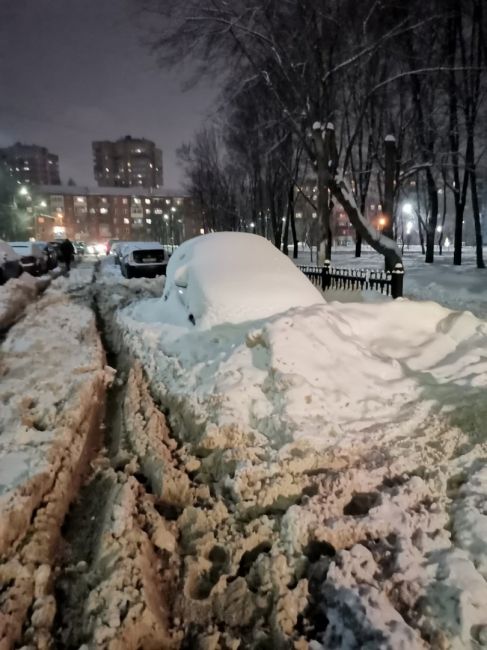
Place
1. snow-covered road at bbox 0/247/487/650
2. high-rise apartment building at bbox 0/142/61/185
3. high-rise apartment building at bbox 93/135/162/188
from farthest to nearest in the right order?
1. high-rise apartment building at bbox 93/135/162/188
2. high-rise apartment building at bbox 0/142/61/185
3. snow-covered road at bbox 0/247/487/650

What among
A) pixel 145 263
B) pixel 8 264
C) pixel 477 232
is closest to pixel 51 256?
pixel 8 264

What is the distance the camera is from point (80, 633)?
228 cm

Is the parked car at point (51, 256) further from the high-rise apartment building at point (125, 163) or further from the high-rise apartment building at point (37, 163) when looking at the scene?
the high-rise apartment building at point (125, 163)

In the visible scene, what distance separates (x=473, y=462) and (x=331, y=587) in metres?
1.75

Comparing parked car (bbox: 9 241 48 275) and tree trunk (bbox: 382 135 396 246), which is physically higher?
tree trunk (bbox: 382 135 396 246)

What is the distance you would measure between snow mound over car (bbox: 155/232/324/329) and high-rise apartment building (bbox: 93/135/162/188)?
13349 centimetres

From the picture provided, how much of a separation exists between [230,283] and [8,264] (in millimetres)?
11498

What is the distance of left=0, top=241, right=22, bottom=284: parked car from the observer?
1442cm

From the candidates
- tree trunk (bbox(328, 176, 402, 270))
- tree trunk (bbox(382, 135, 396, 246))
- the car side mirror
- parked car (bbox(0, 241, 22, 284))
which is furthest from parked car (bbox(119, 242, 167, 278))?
the car side mirror

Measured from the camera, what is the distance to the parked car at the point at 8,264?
568 inches

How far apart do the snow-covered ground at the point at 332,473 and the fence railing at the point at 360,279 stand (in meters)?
2.99

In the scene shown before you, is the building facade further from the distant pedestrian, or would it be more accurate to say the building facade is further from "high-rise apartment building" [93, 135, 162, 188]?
the distant pedestrian

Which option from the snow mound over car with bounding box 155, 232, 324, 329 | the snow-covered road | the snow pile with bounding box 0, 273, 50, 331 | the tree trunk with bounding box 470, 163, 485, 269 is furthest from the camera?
the tree trunk with bounding box 470, 163, 485, 269

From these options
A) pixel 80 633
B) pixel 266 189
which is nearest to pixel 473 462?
pixel 80 633
